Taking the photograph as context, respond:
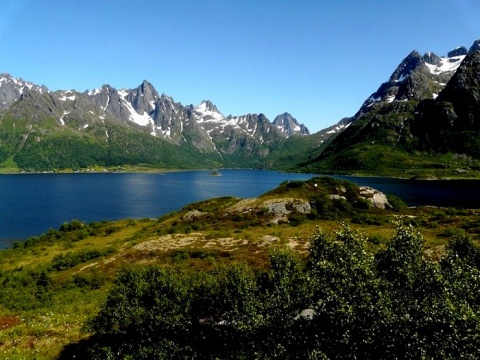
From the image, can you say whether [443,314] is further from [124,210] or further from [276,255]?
[124,210]

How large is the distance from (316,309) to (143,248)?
5803 cm

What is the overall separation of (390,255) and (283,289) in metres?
7.66

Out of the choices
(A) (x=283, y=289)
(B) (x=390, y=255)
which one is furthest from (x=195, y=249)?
(B) (x=390, y=255)

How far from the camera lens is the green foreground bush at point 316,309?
742 inches

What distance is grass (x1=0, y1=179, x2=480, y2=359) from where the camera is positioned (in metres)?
40.8

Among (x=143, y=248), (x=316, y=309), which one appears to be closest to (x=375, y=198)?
(x=143, y=248)

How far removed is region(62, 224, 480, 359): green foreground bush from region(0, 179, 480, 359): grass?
4.93m

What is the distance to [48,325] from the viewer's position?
39781 mm

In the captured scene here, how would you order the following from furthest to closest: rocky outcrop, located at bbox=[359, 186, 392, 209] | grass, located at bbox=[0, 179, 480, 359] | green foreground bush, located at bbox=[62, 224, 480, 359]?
rocky outcrop, located at bbox=[359, 186, 392, 209], grass, located at bbox=[0, 179, 480, 359], green foreground bush, located at bbox=[62, 224, 480, 359]

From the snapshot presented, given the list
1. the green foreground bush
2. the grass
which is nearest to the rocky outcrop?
the grass

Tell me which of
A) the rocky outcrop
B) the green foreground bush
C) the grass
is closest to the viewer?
the green foreground bush

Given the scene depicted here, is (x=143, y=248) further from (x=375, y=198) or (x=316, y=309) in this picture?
(x=375, y=198)

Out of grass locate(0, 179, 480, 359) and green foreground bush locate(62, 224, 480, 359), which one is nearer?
green foreground bush locate(62, 224, 480, 359)

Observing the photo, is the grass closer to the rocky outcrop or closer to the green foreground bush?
the rocky outcrop
